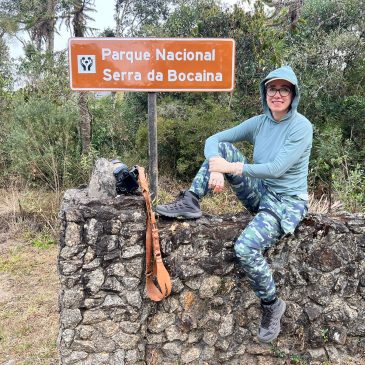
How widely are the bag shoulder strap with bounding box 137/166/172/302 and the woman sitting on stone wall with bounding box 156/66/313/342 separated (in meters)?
0.15

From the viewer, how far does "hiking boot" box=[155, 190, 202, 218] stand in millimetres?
2752

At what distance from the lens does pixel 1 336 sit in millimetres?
3502

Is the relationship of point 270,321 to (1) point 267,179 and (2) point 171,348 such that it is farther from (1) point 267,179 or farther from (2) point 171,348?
(1) point 267,179

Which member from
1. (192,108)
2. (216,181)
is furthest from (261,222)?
(192,108)

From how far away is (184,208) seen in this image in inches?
109

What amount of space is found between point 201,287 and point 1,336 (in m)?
1.76

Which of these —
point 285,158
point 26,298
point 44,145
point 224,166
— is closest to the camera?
point 285,158

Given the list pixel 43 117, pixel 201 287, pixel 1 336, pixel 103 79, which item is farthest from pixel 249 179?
pixel 43 117

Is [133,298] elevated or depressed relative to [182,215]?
depressed

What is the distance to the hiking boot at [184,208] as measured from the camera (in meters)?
2.75

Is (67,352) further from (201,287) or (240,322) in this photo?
(240,322)

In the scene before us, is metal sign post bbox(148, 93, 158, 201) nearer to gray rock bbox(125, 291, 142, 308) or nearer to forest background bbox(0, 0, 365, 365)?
gray rock bbox(125, 291, 142, 308)

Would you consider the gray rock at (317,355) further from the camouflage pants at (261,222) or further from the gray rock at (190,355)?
the gray rock at (190,355)

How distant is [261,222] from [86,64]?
1837mm
